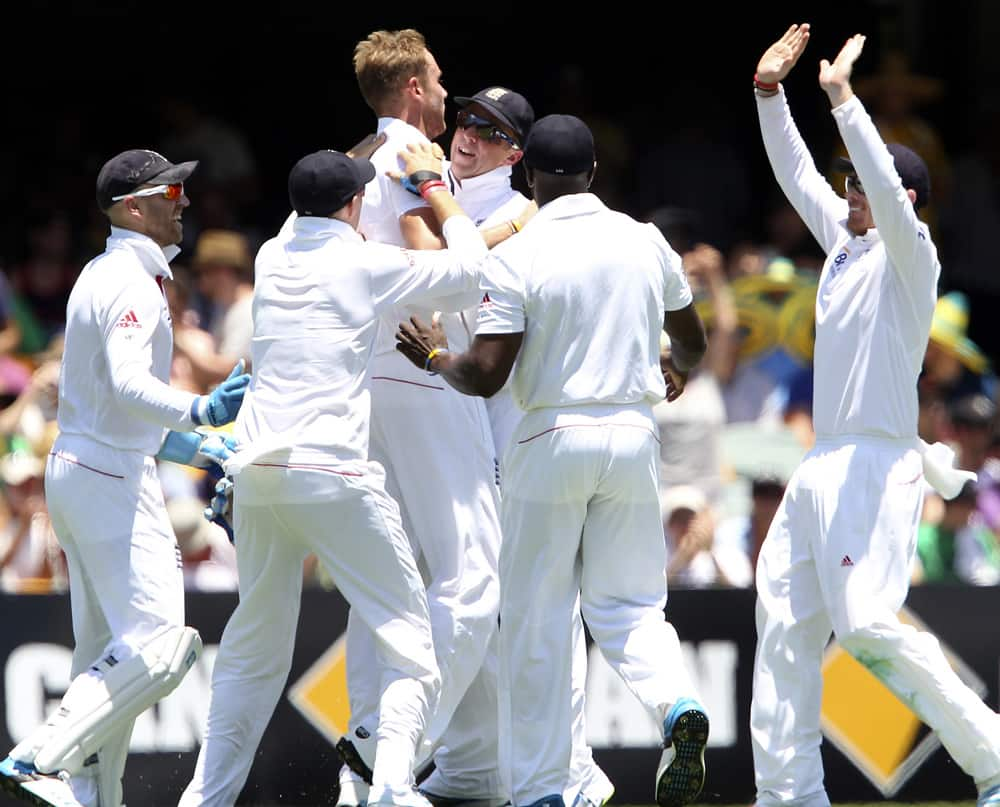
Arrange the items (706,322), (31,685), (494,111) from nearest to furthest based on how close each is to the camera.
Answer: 1. (494,111)
2. (31,685)
3. (706,322)

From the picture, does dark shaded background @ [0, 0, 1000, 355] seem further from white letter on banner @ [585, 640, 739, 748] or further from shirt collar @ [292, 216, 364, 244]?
shirt collar @ [292, 216, 364, 244]

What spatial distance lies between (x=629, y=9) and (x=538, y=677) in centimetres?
894

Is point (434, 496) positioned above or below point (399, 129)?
below

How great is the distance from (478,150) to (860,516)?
6.10 ft

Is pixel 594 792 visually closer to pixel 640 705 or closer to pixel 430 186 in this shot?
pixel 640 705

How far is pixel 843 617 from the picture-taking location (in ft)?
20.1

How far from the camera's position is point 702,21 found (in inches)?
553

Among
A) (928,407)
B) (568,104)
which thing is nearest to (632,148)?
(568,104)

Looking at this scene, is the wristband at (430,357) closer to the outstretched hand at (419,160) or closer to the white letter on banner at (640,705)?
the outstretched hand at (419,160)

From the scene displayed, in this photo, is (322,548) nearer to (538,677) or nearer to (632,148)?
(538,677)

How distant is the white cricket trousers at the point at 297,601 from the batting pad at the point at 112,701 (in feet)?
0.57

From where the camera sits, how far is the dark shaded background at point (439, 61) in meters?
13.5

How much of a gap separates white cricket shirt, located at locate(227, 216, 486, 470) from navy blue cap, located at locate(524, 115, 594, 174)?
0.40m

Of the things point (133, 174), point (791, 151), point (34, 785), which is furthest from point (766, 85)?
point (34, 785)
